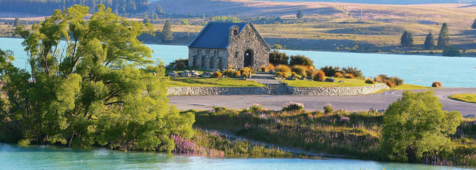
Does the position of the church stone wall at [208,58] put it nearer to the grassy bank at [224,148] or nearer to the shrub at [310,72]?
the shrub at [310,72]

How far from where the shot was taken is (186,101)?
35.0 meters

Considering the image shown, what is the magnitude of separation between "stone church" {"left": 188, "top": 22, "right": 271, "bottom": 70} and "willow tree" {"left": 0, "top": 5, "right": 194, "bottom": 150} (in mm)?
33329

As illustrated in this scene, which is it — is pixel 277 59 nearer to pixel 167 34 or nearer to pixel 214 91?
pixel 214 91

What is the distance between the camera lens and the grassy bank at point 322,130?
21.5 m

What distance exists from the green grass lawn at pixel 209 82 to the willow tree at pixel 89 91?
1972cm

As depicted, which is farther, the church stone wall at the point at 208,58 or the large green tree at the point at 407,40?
the large green tree at the point at 407,40

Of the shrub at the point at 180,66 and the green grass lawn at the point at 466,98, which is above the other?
the shrub at the point at 180,66

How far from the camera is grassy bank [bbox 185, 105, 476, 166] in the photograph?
21.5 m

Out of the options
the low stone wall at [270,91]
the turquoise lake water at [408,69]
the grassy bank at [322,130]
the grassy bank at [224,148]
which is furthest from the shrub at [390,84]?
the grassy bank at [224,148]

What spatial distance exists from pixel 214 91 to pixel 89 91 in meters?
21.0

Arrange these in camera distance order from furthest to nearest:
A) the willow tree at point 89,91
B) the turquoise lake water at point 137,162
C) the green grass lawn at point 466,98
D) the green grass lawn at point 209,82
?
the green grass lawn at point 209,82 → the green grass lawn at point 466,98 → the willow tree at point 89,91 → the turquoise lake water at point 137,162

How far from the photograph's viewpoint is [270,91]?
43.4 meters

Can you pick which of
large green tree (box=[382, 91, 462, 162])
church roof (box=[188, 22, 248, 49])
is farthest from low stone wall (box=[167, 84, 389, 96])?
large green tree (box=[382, 91, 462, 162])

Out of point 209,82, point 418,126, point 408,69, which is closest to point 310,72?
point 209,82
